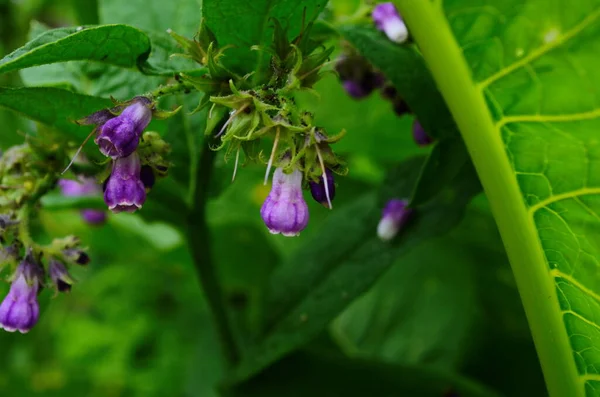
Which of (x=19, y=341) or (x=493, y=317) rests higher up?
(x=19, y=341)

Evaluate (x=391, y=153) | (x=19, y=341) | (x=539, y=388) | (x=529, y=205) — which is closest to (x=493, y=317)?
(x=539, y=388)

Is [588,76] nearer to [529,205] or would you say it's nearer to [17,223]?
[529,205]

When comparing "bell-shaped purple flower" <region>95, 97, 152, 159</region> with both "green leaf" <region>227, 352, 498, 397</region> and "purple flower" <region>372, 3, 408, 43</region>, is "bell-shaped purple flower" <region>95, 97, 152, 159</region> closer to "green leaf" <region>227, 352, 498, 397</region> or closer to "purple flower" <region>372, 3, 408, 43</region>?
"purple flower" <region>372, 3, 408, 43</region>

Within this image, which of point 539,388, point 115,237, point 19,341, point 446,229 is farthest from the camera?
point 19,341

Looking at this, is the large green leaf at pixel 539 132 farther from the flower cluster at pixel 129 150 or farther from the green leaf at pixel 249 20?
the flower cluster at pixel 129 150

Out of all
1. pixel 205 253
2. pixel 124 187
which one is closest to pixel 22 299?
pixel 124 187

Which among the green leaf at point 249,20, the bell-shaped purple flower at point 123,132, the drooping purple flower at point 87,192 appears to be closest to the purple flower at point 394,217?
the green leaf at point 249,20

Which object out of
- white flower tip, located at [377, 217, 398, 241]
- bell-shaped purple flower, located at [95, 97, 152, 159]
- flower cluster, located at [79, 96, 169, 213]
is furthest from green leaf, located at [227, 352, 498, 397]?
bell-shaped purple flower, located at [95, 97, 152, 159]
